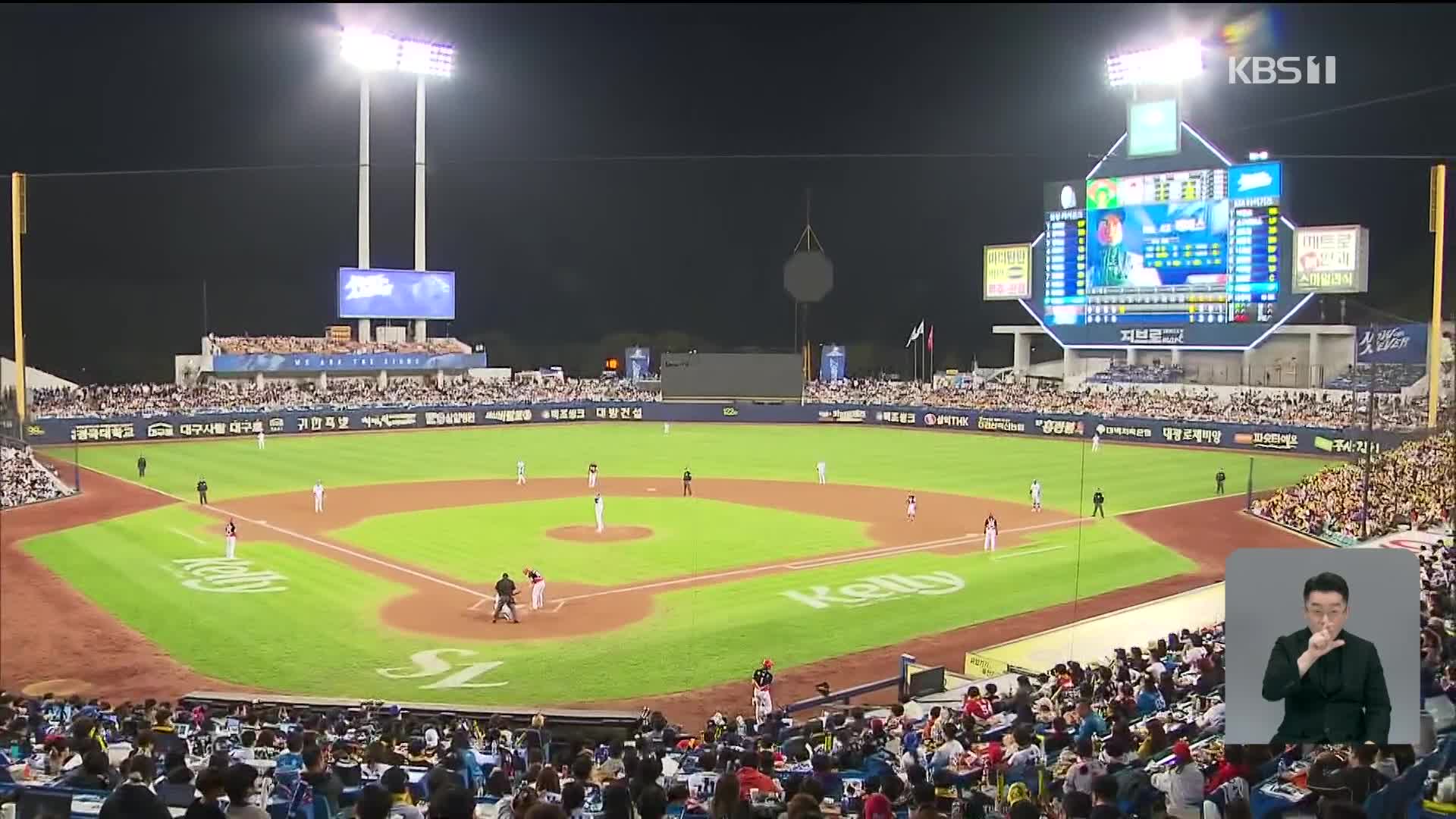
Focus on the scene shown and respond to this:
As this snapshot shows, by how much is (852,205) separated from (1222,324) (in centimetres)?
1675

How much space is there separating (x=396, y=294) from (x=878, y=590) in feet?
172

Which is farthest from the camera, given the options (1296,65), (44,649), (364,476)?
(364,476)

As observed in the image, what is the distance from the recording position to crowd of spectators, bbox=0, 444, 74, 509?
19.7 metres

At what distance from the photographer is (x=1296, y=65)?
14250 millimetres

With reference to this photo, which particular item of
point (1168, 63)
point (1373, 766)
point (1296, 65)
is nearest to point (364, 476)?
point (1168, 63)

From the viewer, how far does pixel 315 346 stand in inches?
2598

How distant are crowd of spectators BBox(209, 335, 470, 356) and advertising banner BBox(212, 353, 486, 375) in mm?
340

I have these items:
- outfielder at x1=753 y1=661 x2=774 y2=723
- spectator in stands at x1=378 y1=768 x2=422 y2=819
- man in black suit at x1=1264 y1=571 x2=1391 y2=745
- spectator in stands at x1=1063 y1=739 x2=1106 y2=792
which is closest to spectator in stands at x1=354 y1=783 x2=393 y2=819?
spectator in stands at x1=378 y1=768 x2=422 y2=819

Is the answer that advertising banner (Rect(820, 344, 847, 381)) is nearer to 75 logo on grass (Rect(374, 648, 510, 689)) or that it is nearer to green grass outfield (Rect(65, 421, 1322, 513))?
green grass outfield (Rect(65, 421, 1322, 513))

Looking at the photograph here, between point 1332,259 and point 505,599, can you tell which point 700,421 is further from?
point 505,599

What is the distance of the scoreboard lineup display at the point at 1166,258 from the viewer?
133ft

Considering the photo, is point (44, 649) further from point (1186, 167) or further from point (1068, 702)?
point (1186, 167)

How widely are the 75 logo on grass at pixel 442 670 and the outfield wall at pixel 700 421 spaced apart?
66.2 feet

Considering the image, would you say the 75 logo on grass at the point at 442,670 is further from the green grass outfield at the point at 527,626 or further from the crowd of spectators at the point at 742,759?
the crowd of spectators at the point at 742,759
